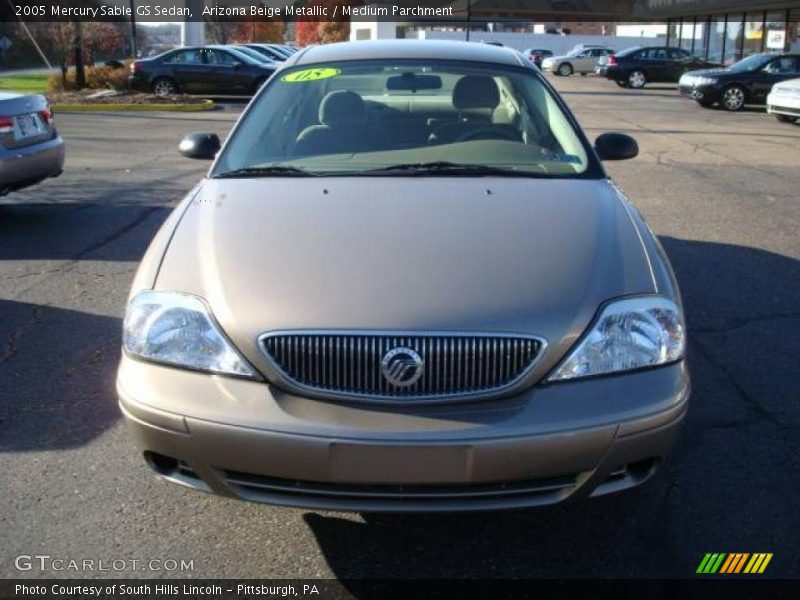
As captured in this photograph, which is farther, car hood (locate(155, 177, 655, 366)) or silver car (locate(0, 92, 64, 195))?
silver car (locate(0, 92, 64, 195))

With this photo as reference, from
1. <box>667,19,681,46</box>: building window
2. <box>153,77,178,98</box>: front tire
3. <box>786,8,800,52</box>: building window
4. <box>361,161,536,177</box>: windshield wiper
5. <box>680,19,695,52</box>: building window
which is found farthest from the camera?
<box>667,19,681,46</box>: building window

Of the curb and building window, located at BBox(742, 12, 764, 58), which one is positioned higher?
building window, located at BBox(742, 12, 764, 58)

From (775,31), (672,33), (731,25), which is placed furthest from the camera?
(672,33)

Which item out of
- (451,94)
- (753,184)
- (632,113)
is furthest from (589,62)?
(451,94)

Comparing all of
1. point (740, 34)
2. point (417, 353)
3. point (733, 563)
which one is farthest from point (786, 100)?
point (740, 34)

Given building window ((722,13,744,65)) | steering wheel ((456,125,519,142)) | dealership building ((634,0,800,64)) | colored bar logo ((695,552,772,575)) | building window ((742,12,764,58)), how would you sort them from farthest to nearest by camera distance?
building window ((722,13,744,65))
building window ((742,12,764,58))
dealership building ((634,0,800,64))
steering wheel ((456,125,519,142))
colored bar logo ((695,552,772,575))

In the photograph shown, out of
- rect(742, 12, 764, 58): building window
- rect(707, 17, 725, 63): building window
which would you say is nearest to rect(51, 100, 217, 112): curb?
rect(742, 12, 764, 58): building window

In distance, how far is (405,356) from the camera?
2.61 m

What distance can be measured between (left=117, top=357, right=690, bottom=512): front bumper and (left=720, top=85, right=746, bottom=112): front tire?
71.8 feet

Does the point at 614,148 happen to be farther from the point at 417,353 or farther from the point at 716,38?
the point at 716,38

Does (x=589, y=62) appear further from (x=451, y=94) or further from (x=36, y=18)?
(x=451, y=94)

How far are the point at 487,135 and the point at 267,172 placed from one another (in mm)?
1173

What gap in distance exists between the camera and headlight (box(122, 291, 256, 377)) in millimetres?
2713

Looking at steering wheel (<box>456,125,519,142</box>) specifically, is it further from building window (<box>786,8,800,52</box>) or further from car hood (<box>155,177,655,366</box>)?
building window (<box>786,8,800,52</box>)
